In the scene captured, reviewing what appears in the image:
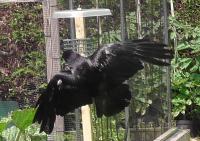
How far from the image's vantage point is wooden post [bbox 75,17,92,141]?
4645 mm

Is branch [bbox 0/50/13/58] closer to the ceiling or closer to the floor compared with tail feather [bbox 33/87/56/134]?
closer to the ceiling

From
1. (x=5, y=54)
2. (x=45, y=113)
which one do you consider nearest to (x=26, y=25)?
(x=5, y=54)

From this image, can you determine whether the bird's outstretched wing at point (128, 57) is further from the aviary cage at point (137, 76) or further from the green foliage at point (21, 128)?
the green foliage at point (21, 128)

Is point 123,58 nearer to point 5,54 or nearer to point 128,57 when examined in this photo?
point 128,57

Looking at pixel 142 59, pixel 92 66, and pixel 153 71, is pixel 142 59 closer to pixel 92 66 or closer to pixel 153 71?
pixel 92 66

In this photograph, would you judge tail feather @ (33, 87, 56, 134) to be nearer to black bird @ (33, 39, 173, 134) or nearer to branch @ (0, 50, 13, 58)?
black bird @ (33, 39, 173, 134)

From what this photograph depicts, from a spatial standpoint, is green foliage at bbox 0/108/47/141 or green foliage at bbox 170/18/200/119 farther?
green foliage at bbox 170/18/200/119

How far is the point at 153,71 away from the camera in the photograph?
22.8ft

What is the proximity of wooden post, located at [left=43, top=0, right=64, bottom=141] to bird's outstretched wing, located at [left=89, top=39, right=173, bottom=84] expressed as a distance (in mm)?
887

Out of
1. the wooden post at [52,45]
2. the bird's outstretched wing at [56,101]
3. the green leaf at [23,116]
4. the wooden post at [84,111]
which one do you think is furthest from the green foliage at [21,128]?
the wooden post at [84,111]

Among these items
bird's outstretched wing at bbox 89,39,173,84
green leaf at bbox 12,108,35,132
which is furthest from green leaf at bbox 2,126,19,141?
bird's outstretched wing at bbox 89,39,173,84

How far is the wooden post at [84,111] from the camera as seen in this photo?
4.64m

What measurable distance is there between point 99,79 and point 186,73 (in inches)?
191

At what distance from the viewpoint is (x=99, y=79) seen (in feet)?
14.8
